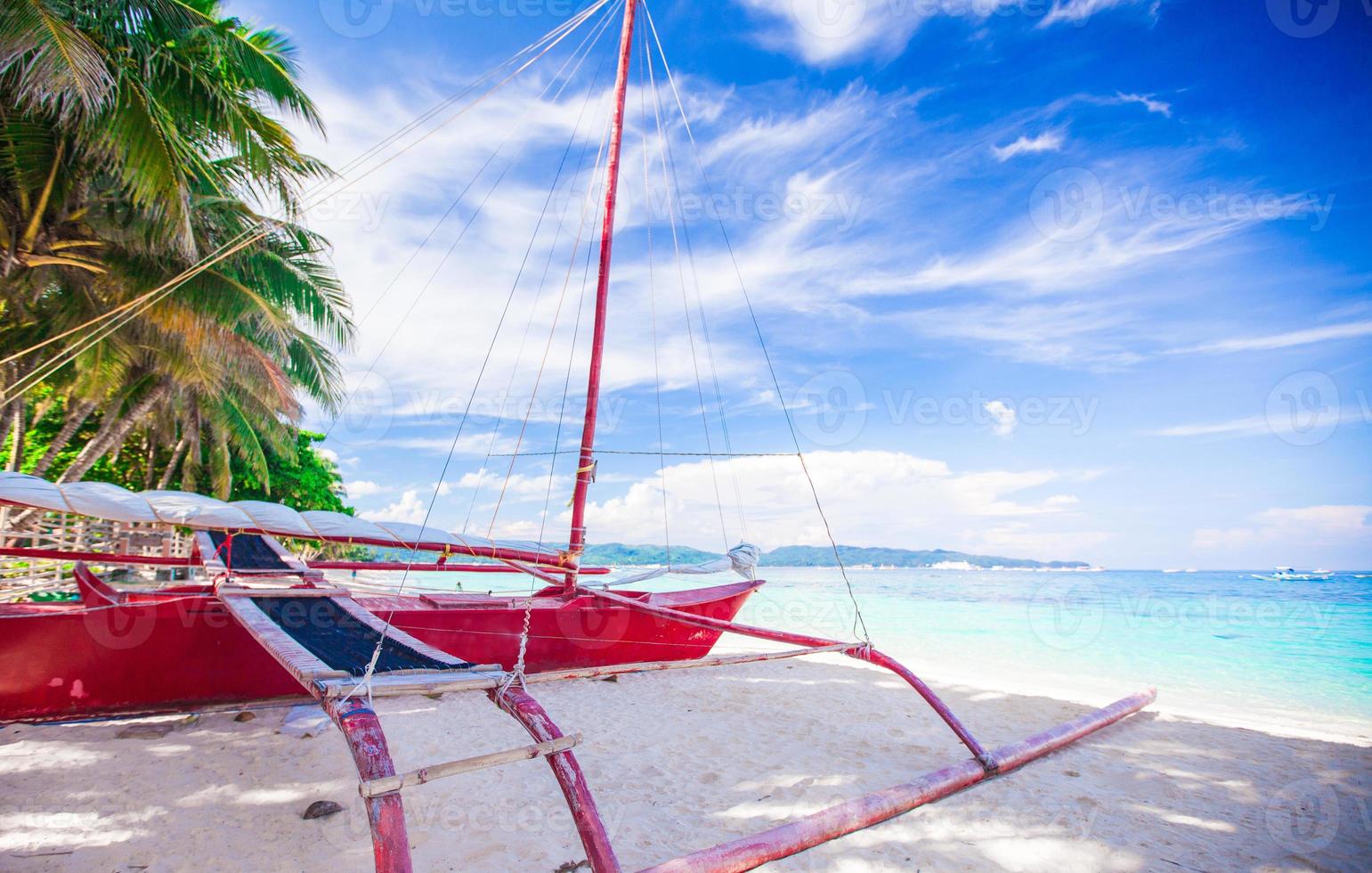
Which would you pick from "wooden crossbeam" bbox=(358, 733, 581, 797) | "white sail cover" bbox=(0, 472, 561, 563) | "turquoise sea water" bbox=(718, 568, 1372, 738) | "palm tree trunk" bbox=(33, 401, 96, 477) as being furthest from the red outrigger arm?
"palm tree trunk" bbox=(33, 401, 96, 477)

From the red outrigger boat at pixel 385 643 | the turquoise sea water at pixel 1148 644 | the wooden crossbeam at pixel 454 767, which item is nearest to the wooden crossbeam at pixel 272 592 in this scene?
the red outrigger boat at pixel 385 643

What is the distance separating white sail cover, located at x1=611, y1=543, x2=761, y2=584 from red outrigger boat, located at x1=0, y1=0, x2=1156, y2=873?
36 millimetres

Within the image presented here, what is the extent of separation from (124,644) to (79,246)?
6342mm

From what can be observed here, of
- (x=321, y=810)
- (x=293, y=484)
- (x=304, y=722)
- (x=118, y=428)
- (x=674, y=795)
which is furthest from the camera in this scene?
(x=293, y=484)

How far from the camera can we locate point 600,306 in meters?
7.22

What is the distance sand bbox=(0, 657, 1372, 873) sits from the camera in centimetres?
303

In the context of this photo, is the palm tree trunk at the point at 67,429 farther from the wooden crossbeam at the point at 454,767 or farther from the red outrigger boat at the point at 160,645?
the wooden crossbeam at the point at 454,767

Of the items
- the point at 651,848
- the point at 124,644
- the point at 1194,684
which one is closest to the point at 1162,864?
the point at 651,848

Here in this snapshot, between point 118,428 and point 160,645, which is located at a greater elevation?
point 118,428

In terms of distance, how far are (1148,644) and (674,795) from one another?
16.5 m

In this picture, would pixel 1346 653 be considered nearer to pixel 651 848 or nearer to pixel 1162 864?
pixel 1162 864

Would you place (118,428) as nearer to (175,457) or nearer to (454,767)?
(175,457)

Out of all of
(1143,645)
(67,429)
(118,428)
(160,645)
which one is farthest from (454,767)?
(1143,645)

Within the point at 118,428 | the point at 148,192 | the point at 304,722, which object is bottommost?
the point at 304,722
